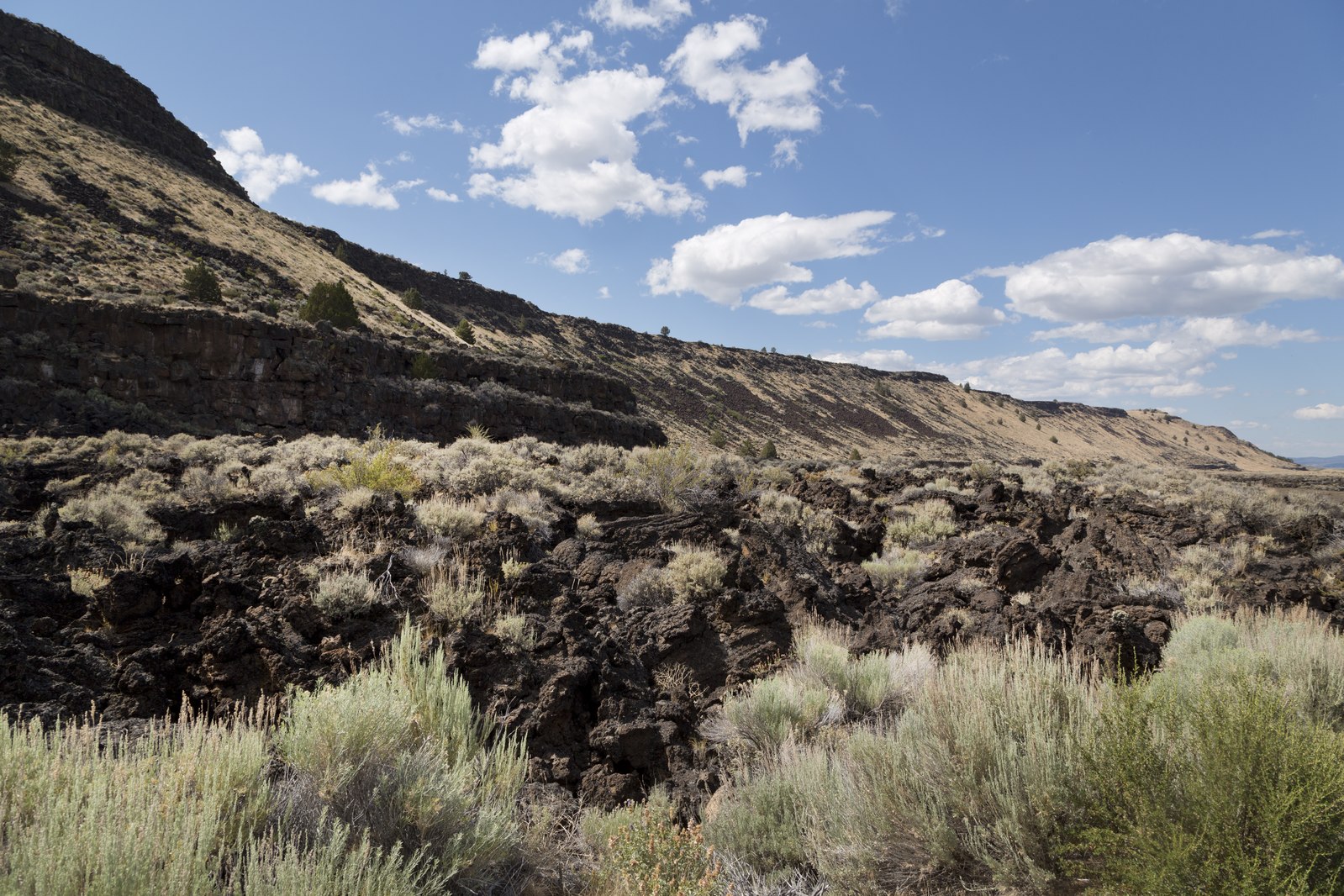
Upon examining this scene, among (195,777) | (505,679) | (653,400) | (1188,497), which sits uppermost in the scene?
(653,400)

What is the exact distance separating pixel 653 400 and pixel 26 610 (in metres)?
53.1

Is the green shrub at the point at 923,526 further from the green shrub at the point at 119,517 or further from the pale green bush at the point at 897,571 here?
the green shrub at the point at 119,517

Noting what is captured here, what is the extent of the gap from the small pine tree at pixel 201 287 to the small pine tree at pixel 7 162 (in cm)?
941

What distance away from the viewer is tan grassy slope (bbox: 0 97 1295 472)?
99.2 ft

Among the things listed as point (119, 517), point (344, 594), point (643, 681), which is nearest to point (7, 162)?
point (119, 517)

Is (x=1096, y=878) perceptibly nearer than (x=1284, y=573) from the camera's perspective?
Yes

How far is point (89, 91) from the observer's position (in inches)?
1727

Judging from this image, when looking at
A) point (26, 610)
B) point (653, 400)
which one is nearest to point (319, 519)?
point (26, 610)

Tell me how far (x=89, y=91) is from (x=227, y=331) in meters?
32.9

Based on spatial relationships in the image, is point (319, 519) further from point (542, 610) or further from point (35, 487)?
point (35, 487)

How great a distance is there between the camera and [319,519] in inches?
297

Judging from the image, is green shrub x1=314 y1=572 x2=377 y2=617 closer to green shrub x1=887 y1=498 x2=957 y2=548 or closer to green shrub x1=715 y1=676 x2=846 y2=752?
green shrub x1=715 y1=676 x2=846 y2=752

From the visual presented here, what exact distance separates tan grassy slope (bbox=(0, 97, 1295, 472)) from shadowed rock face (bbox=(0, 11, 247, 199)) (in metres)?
2.42

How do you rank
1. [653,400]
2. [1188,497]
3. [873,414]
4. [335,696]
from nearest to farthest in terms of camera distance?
[335,696] < [1188,497] < [653,400] < [873,414]
